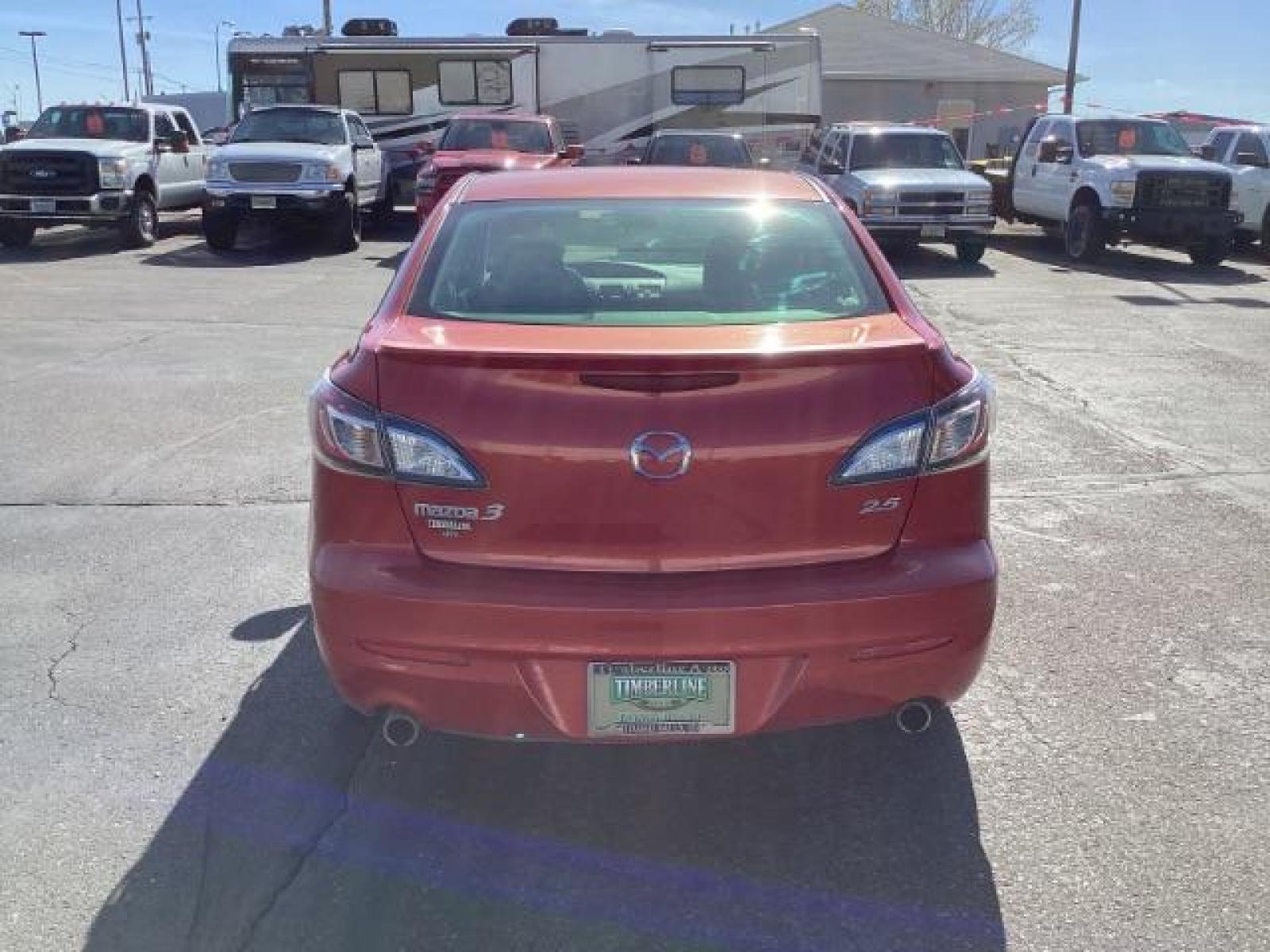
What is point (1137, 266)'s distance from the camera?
1734 centimetres

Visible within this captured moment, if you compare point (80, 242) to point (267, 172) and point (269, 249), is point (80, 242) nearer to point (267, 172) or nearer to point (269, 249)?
point (269, 249)

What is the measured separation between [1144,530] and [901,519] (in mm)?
3177

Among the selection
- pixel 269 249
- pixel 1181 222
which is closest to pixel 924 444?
pixel 1181 222

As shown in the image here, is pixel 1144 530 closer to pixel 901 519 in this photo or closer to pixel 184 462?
pixel 901 519

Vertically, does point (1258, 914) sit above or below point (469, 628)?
below

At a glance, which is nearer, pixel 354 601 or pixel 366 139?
pixel 354 601

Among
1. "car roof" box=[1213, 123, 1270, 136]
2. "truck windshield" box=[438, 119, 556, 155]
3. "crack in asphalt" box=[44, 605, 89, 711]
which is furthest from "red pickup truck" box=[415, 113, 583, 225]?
"crack in asphalt" box=[44, 605, 89, 711]

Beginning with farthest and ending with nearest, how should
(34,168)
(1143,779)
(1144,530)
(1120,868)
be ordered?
1. (34,168)
2. (1144,530)
3. (1143,779)
4. (1120,868)

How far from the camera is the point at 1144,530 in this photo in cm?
560

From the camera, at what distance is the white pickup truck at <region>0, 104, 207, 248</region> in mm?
16719

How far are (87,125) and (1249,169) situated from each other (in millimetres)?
17250

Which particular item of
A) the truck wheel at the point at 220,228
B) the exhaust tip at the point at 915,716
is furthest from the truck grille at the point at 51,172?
the exhaust tip at the point at 915,716

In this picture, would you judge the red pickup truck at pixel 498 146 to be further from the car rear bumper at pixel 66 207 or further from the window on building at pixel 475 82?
the car rear bumper at pixel 66 207

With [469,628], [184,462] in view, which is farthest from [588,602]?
[184,462]
